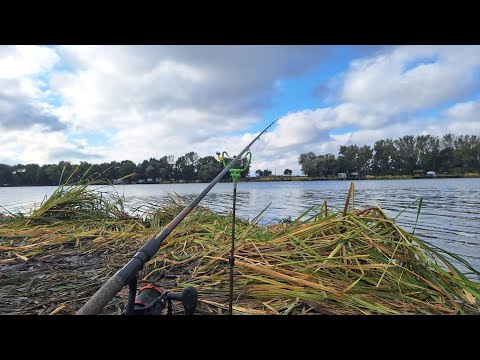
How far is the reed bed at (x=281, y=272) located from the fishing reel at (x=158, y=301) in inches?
11.2

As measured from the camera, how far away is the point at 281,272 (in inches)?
81.4

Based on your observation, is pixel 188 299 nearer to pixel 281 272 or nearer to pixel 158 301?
pixel 158 301

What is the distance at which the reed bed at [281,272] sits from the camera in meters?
1.78

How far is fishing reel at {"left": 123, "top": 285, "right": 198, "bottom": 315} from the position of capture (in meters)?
1.20

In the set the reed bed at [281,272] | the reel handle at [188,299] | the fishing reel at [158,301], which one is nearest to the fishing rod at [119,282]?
the fishing reel at [158,301]

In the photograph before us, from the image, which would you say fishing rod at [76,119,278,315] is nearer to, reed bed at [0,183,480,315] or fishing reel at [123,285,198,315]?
fishing reel at [123,285,198,315]

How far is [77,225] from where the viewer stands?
15.4 feet

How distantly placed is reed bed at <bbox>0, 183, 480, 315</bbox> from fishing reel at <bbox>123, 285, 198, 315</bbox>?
284 millimetres

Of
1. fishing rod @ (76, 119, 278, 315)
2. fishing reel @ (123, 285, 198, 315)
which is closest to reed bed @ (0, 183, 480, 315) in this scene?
fishing reel @ (123, 285, 198, 315)
